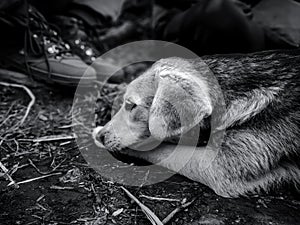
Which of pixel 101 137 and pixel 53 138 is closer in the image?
pixel 101 137

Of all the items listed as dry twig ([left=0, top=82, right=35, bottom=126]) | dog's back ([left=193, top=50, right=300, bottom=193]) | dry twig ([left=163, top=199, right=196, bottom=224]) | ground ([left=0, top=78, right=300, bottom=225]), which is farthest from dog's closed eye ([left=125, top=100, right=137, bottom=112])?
dry twig ([left=0, top=82, right=35, bottom=126])

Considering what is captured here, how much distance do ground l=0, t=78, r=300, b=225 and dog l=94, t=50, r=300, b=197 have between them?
12cm

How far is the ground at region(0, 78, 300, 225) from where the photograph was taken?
8.14 feet

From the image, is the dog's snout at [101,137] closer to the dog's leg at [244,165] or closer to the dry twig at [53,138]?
the dry twig at [53,138]

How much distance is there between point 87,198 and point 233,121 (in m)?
1.06

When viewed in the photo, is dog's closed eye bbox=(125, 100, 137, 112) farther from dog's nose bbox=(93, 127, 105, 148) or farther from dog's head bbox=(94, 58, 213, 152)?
dog's nose bbox=(93, 127, 105, 148)

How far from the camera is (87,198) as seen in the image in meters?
2.66

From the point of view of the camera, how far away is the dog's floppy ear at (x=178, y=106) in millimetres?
2670

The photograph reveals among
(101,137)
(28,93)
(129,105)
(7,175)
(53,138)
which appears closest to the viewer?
(7,175)

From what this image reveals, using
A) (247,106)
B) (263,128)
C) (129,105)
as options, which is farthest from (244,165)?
(129,105)

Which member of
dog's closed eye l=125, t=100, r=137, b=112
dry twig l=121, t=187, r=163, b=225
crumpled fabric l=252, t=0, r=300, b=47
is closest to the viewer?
dry twig l=121, t=187, r=163, b=225

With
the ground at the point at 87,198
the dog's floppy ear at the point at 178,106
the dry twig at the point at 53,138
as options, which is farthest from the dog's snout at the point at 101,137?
the dog's floppy ear at the point at 178,106

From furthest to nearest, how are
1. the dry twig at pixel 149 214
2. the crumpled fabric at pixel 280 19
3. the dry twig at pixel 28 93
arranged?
1. the crumpled fabric at pixel 280 19
2. the dry twig at pixel 28 93
3. the dry twig at pixel 149 214

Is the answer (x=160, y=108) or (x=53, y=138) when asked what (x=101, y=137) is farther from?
(x=160, y=108)
